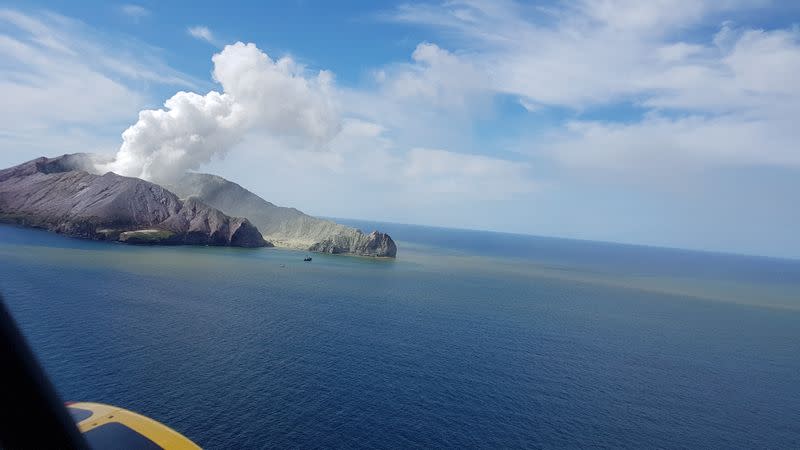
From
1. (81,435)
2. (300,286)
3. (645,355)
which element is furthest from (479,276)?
(81,435)

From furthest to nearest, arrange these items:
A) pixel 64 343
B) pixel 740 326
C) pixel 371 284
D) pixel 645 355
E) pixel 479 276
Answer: pixel 479 276, pixel 371 284, pixel 740 326, pixel 645 355, pixel 64 343

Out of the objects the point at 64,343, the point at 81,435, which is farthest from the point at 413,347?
the point at 81,435

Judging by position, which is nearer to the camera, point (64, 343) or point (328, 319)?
point (64, 343)

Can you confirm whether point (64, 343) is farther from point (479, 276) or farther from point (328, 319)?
point (479, 276)

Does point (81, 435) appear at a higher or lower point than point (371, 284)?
higher

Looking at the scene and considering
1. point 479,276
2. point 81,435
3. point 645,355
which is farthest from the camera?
point 479,276

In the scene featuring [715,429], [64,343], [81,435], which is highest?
[81,435]
